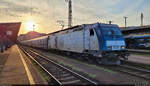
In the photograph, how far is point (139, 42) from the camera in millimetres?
28938

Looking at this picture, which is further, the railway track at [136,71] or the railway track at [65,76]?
the railway track at [136,71]

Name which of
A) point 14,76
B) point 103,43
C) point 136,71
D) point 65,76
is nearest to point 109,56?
point 103,43

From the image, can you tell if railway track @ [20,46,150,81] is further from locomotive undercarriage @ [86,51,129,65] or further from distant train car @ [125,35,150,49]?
distant train car @ [125,35,150,49]

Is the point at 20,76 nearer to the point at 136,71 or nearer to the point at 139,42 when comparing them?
the point at 136,71

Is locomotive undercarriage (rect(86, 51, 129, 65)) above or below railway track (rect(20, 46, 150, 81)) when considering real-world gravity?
above

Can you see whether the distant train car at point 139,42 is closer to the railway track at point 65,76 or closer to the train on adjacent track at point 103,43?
the train on adjacent track at point 103,43

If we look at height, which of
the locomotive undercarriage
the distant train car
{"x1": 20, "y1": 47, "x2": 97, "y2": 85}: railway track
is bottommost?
{"x1": 20, "y1": 47, "x2": 97, "y2": 85}: railway track

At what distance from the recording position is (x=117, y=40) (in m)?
11.5

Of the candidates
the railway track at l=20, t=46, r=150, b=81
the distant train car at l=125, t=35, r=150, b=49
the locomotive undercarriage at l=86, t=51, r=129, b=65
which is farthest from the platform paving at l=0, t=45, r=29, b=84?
the distant train car at l=125, t=35, r=150, b=49

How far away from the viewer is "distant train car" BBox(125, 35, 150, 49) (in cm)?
2642

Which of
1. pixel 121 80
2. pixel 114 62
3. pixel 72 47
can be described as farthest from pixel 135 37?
pixel 121 80

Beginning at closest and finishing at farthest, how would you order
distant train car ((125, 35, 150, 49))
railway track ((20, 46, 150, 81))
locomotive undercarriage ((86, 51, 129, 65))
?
railway track ((20, 46, 150, 81)), locomotive undercarriage ((86, 51, 129, 65)), distant train car ((125, 35, 150, 49))

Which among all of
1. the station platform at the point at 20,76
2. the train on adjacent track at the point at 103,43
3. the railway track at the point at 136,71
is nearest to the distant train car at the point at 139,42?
the train on adjacent track at the point at 103,43

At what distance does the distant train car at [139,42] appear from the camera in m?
26.4
